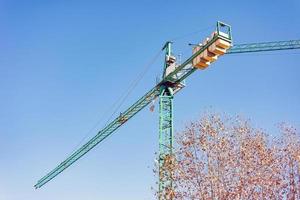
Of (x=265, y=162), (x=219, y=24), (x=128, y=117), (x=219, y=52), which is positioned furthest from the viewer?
(x=128, y=117)

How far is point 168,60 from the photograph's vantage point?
156 feet

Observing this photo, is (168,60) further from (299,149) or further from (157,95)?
(299,149)

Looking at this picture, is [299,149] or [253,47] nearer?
[299,149]

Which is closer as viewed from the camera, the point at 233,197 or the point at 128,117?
the point at 233,197

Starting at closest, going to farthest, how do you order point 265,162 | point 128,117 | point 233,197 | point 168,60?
point 233,197 < point 265,162 < point 168,60 < point 128,117

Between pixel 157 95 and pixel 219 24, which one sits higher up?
pixel 157 95

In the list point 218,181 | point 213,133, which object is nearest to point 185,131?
point 213,133

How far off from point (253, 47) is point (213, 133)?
32.3 m

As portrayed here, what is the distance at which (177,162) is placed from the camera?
19.9m

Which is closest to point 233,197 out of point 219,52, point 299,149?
point 299,149

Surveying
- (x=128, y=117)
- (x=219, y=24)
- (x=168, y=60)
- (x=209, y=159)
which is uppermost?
(x=168, y=60)

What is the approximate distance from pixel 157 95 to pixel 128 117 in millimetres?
5889

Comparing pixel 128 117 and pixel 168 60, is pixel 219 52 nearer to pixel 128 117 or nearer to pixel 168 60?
pixel 168 60

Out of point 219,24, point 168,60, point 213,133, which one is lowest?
point 213,133
